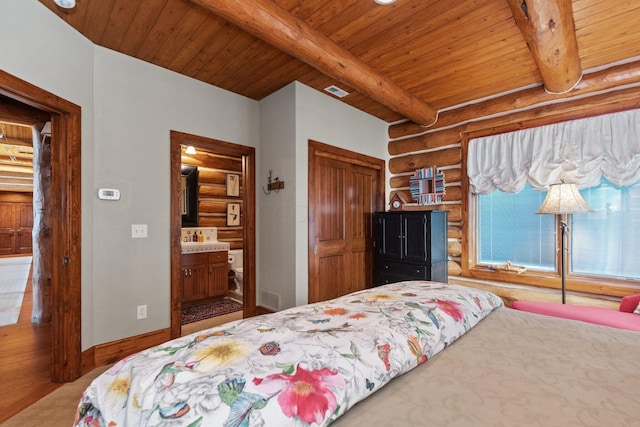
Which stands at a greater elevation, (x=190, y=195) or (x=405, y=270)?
(x=190, y=195)

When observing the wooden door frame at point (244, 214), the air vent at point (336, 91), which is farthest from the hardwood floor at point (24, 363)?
the air vent at point (336, 91)

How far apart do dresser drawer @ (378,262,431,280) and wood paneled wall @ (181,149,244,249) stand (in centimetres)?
235

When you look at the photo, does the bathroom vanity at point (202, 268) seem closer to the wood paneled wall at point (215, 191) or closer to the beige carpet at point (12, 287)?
the wood paneled wall at point (215, 191)

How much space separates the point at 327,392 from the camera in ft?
2.40

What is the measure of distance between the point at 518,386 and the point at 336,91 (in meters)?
3.15

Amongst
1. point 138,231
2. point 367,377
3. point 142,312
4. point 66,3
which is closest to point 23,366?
point 142,312

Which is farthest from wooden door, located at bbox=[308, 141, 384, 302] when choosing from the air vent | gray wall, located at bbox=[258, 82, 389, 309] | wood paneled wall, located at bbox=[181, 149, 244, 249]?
wood paneled wall, located at bbox=[181, 149, 244, 249]

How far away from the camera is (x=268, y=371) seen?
2.47ft

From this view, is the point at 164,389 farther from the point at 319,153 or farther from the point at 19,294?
the point at 19,294

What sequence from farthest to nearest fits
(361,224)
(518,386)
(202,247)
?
(202,247) → (361,224) → (518,386)

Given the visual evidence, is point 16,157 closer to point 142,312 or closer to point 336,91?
point 142,312

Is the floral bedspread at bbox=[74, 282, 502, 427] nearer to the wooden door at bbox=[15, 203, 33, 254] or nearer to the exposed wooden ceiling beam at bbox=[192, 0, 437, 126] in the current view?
the exposed wooden ceiling beam at bbox=[192, 0, 437, 126]

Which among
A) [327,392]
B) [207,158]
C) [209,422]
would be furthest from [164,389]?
[207,158]

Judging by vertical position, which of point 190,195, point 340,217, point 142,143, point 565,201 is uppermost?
point 142,143
